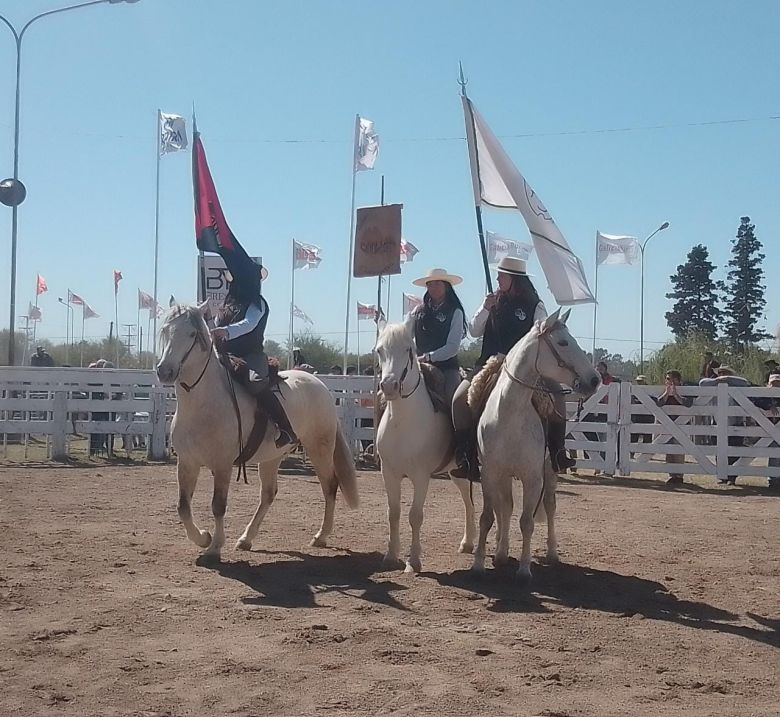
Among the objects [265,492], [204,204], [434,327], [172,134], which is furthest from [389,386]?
[172,134]

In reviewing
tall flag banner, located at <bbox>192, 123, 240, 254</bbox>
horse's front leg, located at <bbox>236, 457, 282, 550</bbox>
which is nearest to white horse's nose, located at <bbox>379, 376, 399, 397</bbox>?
horse's front leg, located at <bbox>236, 457, 282, 550</bbox>

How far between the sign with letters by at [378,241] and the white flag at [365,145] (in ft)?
38.2

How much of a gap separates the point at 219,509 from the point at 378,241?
503 cm

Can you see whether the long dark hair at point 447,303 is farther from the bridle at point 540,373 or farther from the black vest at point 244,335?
the black vest at point 244,335

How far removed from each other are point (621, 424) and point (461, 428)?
9351mm

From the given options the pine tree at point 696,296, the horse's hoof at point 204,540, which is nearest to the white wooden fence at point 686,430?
the horse's hoof at point 204,540

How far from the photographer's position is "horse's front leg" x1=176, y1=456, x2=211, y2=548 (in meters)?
8.27

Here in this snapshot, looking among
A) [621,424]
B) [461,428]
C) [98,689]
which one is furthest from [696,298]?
[98,689]

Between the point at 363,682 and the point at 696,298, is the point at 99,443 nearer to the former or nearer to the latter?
the point at 363,682

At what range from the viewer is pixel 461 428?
26.5 feet

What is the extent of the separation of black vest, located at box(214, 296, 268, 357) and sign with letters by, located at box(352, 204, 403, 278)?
3.27 m

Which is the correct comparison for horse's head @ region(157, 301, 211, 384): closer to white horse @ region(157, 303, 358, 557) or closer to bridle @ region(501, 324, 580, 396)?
white horse @ region(157, 303, 358, 557)

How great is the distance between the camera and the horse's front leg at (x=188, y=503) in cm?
827

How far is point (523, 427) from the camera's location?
746cm
